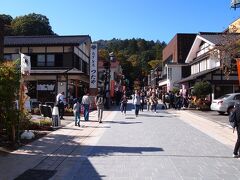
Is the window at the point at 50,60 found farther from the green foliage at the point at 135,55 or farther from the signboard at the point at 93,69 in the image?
the green foliage at the point at 135,55

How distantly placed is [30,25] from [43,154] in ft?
218

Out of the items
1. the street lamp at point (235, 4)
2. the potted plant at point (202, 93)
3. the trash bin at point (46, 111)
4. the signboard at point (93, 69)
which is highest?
the street lamp at point (235, 4)

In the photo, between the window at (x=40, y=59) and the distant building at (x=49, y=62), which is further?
the window at (x=40, y=59)

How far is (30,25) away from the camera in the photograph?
75.8m

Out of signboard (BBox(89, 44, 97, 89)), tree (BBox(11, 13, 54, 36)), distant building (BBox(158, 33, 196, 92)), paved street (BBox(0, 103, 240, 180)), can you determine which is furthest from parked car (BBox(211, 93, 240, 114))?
tree (BBox(11, 13, 54, 36))

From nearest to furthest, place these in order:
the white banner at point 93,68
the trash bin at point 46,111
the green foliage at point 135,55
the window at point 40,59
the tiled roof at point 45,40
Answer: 1. the trash bin at point 46,111
2. the white banner at point 93,68
3. the tiled roof at point 45,40
4. the window at point 40,59
5. the green foliage at point 135,55

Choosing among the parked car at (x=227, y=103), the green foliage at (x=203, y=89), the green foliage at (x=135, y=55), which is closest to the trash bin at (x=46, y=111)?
the parked car at (x=227, y=103)

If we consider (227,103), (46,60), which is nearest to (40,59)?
(46,60)

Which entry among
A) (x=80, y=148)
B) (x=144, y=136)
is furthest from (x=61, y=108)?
(x=80, y=148)

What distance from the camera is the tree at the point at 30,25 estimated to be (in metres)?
74.9

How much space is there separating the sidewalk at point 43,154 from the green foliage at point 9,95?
35.2 inches

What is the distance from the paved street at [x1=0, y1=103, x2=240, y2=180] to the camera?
30.8 feet

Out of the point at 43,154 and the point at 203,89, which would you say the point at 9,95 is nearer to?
the point at 43,154

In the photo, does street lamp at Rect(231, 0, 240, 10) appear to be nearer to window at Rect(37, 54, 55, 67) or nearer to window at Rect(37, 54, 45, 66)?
window at Rect(37, 54, 55, 67)
